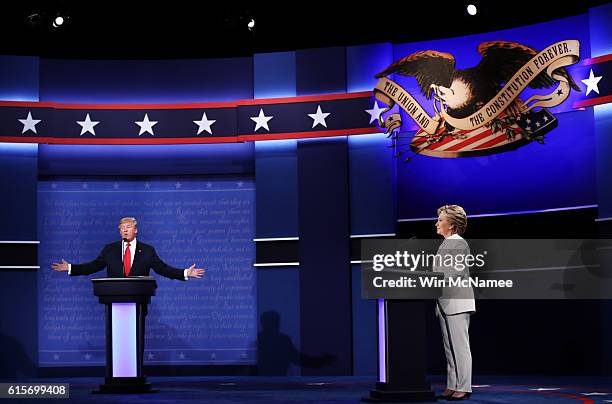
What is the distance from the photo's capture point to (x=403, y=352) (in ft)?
25.0

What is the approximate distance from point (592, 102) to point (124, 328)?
5712 millimetres

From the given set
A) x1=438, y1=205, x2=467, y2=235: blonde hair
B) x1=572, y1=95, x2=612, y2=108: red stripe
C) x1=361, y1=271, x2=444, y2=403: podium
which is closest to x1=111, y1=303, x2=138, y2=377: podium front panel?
x1=361, y1=271, x2=444, y2=403: podium

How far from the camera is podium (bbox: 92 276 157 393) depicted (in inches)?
352

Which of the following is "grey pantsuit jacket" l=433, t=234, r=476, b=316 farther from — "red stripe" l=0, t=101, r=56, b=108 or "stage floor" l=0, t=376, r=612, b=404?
"red stripe" l=0, t=101, r=56, b=108

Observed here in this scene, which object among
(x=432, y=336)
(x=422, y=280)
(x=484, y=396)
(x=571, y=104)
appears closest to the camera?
(x=422, y=280)

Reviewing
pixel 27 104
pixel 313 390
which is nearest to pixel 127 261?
pixel 313 390

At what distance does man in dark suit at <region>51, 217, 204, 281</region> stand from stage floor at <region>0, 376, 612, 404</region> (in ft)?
3.94

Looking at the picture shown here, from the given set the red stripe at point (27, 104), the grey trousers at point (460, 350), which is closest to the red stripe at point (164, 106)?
the red stripe at point (27, 104)

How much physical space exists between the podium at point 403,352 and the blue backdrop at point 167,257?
4661 mm

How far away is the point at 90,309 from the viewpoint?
12.1 m

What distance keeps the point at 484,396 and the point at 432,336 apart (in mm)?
3590

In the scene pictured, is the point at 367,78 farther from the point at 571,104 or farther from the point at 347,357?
the point at 347,357

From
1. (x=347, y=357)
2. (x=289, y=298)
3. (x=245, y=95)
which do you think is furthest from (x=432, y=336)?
(x=245, y=95)

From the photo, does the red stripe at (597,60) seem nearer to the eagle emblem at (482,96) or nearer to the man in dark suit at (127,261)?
the eagle emblem at (482,96)
